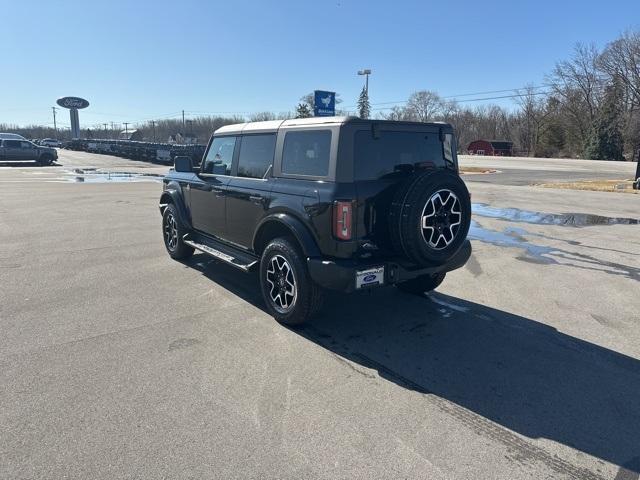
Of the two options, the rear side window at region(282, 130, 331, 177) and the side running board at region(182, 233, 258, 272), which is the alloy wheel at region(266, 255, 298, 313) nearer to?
the side running board at region(182, 233, 258, 272)

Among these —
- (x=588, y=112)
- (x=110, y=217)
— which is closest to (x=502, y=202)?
(x=110, y=217)

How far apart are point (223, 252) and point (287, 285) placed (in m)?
1.47

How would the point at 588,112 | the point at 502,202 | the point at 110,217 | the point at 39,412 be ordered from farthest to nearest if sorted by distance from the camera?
the point at 588,112
the point at 502,202
the point at 110,217
the point at 39,412

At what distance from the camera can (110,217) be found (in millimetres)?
11070

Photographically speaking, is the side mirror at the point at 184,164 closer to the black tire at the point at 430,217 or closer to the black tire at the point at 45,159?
the black tire at the point at 430,217

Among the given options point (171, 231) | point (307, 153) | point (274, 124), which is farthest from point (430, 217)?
point (171, 231)

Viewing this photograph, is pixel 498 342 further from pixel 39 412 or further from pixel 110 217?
pixel 110 217

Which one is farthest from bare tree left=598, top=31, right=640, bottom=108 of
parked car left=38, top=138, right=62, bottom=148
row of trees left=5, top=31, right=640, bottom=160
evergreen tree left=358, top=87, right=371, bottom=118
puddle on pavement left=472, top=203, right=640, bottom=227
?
parked car left=38, top=138, right=62, bottom=148

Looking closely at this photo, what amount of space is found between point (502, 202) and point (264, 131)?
39.9 feet

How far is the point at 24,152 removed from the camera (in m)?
32.7

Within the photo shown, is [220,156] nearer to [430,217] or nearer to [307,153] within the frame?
[307,153]

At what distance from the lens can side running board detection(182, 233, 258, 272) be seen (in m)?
5.17

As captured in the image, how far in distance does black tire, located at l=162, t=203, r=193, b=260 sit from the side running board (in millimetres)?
221

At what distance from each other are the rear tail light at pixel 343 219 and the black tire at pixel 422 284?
1676mm
